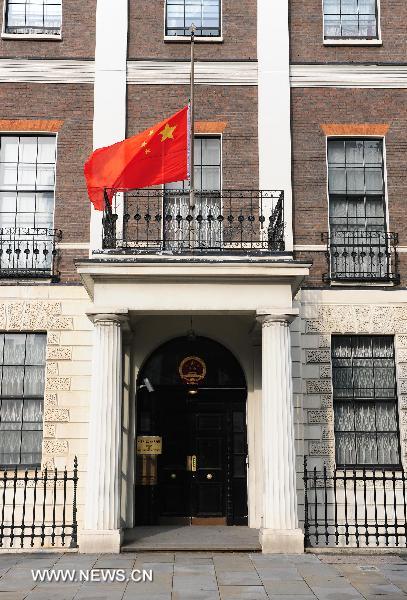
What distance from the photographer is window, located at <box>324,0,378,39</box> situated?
15414 millimetres

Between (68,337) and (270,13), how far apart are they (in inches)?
304

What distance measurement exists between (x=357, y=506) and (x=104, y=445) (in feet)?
15.5

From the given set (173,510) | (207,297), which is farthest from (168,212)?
(173,510)

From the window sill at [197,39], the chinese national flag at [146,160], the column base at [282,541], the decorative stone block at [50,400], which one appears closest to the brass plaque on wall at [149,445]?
the decorative stone block at [50,400]

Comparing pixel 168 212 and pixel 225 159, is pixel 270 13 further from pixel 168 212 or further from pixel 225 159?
pixel 168 212

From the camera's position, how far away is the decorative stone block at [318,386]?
13.7 metres

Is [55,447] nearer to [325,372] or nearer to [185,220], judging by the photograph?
[185,220]

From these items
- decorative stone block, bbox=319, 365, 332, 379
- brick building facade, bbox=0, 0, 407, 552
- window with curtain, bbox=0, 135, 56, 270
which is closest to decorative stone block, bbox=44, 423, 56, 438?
brick building facade, bbox=0, 0, 407, 552

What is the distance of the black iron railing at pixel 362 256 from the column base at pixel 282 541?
15.8 feet

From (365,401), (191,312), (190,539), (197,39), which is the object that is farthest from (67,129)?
(190,539)

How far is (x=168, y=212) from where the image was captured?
14438 millimetres

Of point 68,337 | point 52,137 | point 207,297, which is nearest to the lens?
point 207,297

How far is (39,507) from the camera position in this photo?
1316 cm

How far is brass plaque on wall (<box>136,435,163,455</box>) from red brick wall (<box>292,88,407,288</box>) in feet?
15.4
